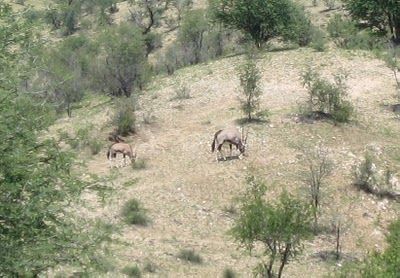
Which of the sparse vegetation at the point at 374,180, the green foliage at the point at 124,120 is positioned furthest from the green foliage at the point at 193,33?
the sparse vegetation at the point at 374,180

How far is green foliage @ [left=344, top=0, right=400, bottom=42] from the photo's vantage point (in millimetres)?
30391

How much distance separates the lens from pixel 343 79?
2869cm

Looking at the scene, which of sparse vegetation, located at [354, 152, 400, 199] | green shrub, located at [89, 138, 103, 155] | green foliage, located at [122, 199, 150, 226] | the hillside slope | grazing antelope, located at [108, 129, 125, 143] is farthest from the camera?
grazing antelope, located at [108, 129, 125, 143]

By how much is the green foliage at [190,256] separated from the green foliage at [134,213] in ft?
6.62

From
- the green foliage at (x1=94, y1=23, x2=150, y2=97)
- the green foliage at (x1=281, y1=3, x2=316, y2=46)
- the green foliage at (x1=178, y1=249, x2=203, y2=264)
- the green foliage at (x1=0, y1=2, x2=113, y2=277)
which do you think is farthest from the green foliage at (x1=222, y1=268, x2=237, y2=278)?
the green foliage at (x1=281, y1=3, x2=316, y2=46)

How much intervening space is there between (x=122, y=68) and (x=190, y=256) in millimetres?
17748

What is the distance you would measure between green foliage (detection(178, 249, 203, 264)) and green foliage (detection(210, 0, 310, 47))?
22.8 metres

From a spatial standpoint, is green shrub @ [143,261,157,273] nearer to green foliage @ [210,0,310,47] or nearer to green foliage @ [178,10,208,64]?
green foliage @ [210,0,310,47]

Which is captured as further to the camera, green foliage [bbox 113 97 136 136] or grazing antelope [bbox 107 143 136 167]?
green foliage [bbox 113 97 136 136]

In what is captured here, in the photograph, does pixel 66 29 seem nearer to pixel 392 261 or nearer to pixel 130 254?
pixel 130 254

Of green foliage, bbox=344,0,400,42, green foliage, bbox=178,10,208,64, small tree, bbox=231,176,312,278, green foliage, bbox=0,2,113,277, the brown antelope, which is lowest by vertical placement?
green foliage, bbox=178,10,208,64

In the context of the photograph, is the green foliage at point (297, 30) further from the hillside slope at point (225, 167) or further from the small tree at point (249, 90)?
the small tree at point (249, 90)

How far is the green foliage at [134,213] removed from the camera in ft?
59.4

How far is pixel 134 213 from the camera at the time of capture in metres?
18.2
